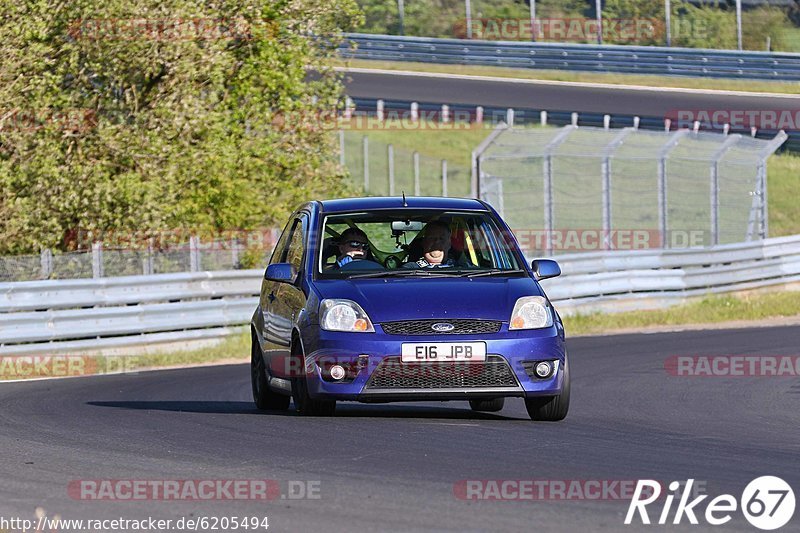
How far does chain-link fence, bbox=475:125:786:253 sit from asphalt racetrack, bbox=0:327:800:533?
37.1 ft

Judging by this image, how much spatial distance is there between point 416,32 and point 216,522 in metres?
51.2

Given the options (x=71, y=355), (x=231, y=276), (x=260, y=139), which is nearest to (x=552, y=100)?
(x=260, y=139)

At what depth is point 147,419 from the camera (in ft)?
36.1

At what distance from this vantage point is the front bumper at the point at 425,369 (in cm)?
980

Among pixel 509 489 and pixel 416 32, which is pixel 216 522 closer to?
pixel 509 489

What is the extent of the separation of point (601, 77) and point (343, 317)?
39.1 meters

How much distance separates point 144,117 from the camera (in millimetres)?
23141

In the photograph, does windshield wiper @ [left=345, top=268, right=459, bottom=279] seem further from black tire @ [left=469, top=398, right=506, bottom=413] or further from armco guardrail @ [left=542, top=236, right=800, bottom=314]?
armco guardrail @ [left=542, top=236, right=800, bottom=314]

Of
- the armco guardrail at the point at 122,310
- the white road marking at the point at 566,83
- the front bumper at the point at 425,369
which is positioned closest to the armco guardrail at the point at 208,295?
the armco guardrail at the point at 122,310

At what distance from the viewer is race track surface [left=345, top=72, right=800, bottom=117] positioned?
41.3 m

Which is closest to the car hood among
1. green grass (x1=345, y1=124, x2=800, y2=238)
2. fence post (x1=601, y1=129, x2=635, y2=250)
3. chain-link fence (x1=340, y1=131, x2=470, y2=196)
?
fence post (x1=601, y1=129, x2=635, y2=250)

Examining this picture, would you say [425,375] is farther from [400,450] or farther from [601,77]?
[601,77]

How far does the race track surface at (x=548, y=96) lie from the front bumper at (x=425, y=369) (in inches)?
1227

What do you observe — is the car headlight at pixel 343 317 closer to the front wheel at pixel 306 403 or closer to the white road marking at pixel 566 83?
the front wheel at pixel 306 403
